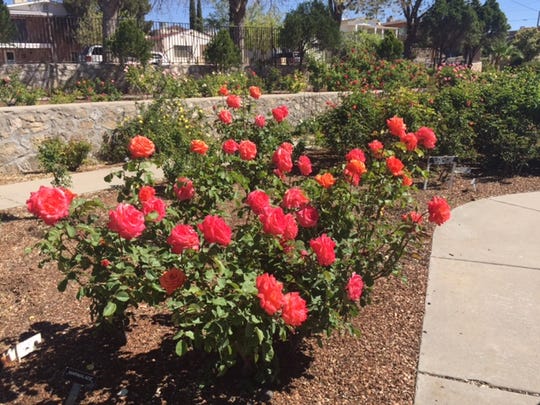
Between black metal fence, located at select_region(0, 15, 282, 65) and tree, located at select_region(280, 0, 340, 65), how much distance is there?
1.63 ft

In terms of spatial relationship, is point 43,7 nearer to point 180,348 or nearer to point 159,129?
point 159,129

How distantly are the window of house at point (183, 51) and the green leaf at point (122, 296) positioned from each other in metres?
14.5

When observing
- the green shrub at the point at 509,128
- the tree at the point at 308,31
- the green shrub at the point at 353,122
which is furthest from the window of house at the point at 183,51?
the green shrub at the point at 509,128

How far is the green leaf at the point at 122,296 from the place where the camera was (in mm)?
2253

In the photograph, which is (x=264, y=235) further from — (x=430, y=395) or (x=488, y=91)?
(x=488, y=91)

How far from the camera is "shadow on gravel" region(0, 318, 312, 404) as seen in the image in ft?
8.68

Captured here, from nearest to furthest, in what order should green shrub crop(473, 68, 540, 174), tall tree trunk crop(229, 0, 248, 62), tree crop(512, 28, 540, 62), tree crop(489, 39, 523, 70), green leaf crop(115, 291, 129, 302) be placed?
green leaf crop(115, 291, 129, 302)
green shrub crop(473, 68, 540, 174)
tall tree trunk crop(229, 0, 248, 62)
tree crop(489, 39, 523, 70)
tree crop(512, 28, 540, 62)

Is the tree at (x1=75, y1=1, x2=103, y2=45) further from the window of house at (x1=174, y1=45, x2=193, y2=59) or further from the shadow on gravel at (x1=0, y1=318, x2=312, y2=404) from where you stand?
the shadow on gravel at (x1=0, y1=318, x2=312, y2=404)

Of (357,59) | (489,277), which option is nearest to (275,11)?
(357,59)

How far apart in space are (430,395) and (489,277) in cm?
174

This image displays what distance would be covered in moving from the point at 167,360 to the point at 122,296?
2.83ft

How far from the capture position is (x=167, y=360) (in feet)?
9.73

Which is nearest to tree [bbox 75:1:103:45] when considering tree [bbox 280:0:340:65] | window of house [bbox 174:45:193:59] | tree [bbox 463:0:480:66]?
window of house [bbox 174:45:193:59]

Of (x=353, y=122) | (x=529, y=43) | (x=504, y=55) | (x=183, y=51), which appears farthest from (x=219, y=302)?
(x=529, y=43)
